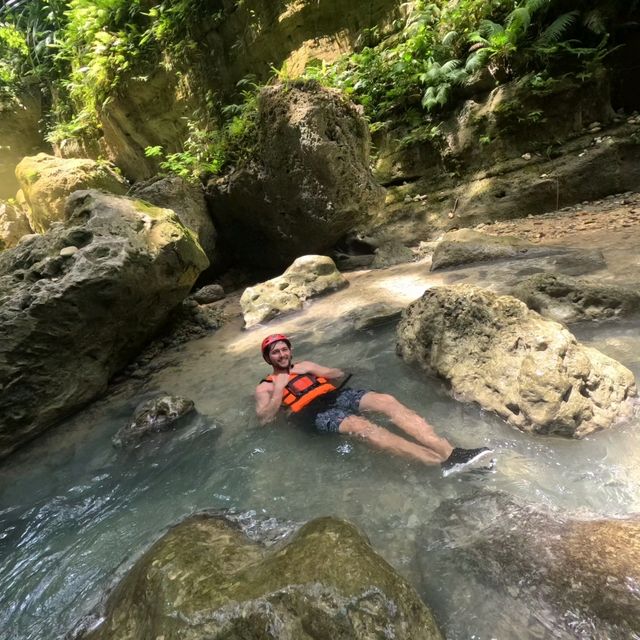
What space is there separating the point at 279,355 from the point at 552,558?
289 cm

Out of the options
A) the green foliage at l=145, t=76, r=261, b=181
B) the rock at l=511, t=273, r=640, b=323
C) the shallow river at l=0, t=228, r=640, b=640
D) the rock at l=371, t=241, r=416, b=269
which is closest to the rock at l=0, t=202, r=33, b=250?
the green foliage at l=145, t=76, r=261, b=181

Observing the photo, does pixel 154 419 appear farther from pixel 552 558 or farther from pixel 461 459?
pixel 552 558

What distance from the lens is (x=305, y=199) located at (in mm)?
7934

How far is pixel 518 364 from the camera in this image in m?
3.11

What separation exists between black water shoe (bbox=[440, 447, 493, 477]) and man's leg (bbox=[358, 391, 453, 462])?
0.06 m

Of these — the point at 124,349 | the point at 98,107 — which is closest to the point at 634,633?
the point at 124,349

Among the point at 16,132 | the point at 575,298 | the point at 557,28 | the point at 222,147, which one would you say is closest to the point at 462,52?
the point at 557,28

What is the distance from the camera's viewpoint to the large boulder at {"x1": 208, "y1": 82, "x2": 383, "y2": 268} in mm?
7324

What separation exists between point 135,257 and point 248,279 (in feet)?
15.4

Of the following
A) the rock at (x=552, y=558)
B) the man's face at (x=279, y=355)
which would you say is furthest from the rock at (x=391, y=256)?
the rock at (x=552, y=558)

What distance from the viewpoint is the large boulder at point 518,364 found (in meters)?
2.75

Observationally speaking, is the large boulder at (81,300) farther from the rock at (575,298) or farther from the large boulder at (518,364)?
the rock at (575,298)

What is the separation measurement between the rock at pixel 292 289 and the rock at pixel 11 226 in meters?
8.94

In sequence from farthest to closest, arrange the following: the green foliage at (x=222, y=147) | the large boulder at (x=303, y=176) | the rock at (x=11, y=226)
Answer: the rock at (x=11, y=226)
the green foliage at (x=222, y=147)
the large boulder at (x=303, y=176)
